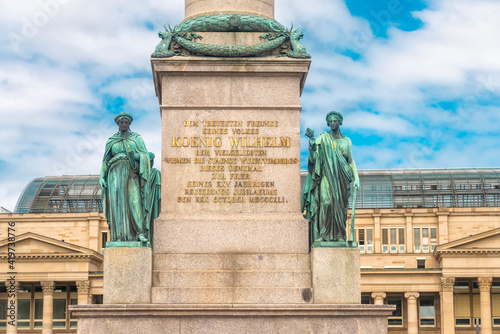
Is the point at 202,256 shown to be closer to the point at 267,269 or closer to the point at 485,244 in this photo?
the point at 267,269

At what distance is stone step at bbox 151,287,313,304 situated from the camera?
2620 centimetres

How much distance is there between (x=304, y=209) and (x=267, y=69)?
12.5 feet

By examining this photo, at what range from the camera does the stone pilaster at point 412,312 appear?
134250mm

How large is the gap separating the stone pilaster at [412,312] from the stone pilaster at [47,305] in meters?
45.0

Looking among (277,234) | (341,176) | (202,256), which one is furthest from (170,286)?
(341,176)

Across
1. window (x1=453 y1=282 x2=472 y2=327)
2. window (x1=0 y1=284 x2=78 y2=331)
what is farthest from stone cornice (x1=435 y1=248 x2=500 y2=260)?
window (x1=0 y1=284 x2=78 y2=331)

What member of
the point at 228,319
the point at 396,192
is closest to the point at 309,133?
the point at 228,319

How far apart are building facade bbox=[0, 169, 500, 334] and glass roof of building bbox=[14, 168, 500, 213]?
143mm

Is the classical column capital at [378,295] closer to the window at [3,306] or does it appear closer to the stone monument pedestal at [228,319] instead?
the window at [3,306]

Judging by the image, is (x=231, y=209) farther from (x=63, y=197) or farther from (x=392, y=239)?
(x=63, y=197)

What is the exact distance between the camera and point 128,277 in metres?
26.3

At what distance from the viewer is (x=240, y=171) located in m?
27.6

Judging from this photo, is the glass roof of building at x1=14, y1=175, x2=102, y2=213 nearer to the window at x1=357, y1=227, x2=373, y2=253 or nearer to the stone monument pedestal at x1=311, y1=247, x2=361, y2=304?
the window at x1=357, y1=227, x2=373, y2=253

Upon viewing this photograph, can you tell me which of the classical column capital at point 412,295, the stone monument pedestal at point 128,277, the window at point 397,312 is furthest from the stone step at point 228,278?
the window at point 397,312
